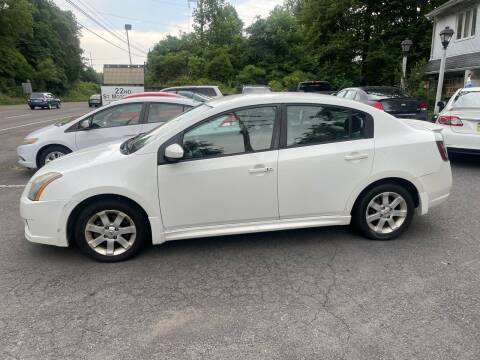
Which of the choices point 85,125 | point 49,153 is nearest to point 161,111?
point 85,125

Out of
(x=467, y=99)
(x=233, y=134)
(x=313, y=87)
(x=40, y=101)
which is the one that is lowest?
(x=40, y=101)

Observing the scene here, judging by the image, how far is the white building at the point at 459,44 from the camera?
18.9 meters

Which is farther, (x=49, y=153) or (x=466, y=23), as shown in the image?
(x=466, y=23)

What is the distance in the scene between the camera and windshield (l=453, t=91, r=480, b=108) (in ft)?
24.9

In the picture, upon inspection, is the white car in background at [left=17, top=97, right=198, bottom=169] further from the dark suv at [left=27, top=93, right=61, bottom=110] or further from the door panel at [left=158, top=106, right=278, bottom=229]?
the dark suv at [left=27, top=93, right=61, bottom=110]

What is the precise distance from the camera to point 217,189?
3812 millimetres

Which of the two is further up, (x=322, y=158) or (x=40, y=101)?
(x=322, y=158)

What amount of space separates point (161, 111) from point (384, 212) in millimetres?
4925

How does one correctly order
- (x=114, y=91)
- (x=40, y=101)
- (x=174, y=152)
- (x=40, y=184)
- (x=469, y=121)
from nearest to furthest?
(x=174, y=152) < (x=40, y=184) < (x=469, y=121) < (x=114, y=91) < (x=40, y=101)

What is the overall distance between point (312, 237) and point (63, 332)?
2.70 m

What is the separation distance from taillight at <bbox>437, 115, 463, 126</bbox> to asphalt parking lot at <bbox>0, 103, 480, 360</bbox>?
361cm

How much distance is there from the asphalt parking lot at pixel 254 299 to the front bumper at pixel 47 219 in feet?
0.96

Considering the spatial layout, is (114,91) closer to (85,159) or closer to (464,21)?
(85,159)

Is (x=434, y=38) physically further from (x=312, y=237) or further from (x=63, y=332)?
(x=63, y=332)
